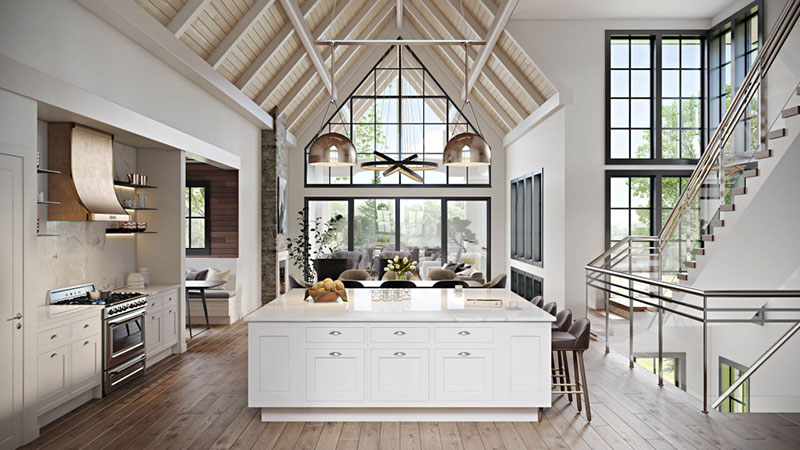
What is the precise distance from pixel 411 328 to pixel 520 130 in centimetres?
796

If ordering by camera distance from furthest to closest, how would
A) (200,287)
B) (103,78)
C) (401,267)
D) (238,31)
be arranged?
(200,287) < (238,31) < (401,267) < (103,78)

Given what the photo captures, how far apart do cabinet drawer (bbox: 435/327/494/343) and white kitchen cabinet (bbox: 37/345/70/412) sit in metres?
3.10

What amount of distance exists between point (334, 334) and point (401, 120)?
390 inches

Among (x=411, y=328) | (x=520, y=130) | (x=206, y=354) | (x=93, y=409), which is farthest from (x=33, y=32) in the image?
(x=520, y=130)

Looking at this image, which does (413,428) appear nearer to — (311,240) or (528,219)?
(528,219)

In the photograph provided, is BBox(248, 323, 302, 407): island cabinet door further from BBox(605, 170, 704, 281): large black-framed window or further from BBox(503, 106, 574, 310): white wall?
BBox(605, 170, 704, 281): large black-framed window

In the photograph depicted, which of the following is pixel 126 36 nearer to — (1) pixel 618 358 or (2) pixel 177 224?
(2) pixel 177 224

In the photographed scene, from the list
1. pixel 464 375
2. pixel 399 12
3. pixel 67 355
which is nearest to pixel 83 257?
pixel 67 355

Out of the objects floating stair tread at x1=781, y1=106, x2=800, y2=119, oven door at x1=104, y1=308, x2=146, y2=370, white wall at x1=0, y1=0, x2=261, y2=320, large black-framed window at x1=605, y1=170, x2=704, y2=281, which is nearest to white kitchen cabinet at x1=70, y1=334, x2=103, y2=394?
oven door at x1=104, y1=308, x2=146, y2=370

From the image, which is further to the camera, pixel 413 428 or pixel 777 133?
pixel 777 133

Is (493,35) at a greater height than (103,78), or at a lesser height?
greater

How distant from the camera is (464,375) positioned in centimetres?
452

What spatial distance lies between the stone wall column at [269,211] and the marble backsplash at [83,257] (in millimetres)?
4060

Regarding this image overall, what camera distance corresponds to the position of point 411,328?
4.53 m
